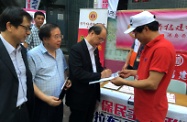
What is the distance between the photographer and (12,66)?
4.59 ft

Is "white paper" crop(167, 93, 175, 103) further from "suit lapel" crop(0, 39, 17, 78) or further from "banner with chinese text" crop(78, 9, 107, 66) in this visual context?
"banner with chinese text" crop(78, 9, 107, 66)

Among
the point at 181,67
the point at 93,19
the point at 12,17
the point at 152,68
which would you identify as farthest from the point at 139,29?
the point at 93,19

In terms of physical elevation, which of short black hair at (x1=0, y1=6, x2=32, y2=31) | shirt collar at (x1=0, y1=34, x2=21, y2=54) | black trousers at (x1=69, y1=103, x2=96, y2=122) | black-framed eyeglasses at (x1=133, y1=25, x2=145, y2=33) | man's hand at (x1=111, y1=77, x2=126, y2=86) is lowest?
black trousers at (x1=69, y1=103, x2=96, y2=122)

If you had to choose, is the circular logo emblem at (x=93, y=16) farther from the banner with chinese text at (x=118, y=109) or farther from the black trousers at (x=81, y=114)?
the black trousers at (x=81, y=114)

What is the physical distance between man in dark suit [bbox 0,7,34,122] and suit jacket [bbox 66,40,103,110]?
0.64m

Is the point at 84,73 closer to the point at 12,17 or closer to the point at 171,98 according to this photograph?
the point at 12,17

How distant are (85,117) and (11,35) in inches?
53.4

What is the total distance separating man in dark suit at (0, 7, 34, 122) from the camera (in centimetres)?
137

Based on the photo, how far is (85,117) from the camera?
237 centimetres

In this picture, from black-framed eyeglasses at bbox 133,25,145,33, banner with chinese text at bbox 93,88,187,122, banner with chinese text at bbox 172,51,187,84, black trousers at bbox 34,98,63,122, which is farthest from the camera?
banner with chinese text at bbox 172,51,187,84

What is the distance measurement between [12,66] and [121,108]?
4.57ft

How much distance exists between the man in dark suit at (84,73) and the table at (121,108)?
172mm

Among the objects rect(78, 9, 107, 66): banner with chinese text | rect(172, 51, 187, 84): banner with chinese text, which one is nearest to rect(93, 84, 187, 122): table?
rect(172, 51, 187, 84): banner with chinese text

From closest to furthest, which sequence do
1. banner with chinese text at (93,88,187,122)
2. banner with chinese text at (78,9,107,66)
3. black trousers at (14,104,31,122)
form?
black trousers at (14,104,31,122) → banner with chinese text at (93,88,187,122) → banner with chinese text at (78,9,107,66)
